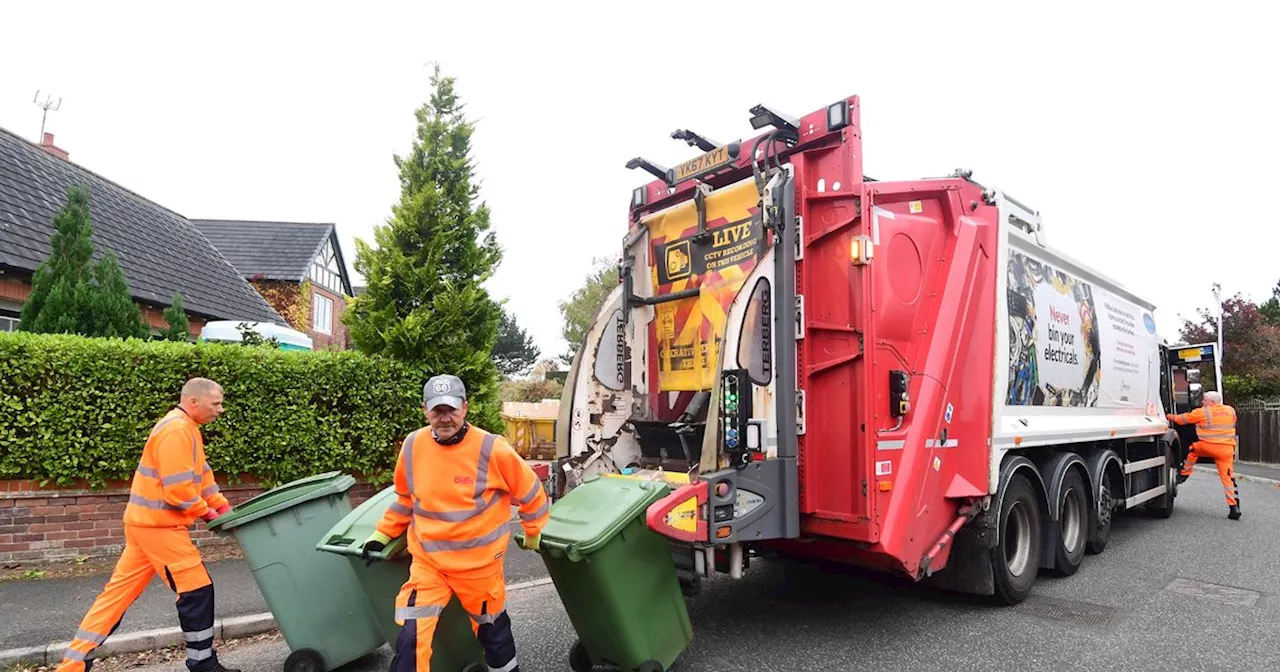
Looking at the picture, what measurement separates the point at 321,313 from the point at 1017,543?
24150mm

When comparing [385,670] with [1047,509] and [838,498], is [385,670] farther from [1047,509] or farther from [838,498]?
[1047,509]

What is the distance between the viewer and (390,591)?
3.68 meters

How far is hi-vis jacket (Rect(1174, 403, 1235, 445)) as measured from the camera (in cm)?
876

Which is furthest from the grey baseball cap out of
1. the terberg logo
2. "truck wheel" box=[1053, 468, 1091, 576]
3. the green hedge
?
"truck wheel" box=[1053, 468, 1091, 576]

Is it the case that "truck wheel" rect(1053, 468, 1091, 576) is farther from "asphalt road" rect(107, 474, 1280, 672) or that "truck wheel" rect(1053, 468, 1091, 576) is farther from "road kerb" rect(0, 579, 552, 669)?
"road kerb" rect(0, 579, 552, 669)

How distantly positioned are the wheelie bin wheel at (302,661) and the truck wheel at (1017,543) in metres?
3.94

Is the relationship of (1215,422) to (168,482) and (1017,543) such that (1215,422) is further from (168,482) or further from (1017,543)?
(168,482)

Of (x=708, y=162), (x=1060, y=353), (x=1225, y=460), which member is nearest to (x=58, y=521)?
(x=708, y=162)

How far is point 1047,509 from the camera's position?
214 inches

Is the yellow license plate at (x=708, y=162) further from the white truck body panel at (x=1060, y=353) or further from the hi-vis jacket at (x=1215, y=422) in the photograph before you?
the hi-vis jacket at (x=1215, y=422)

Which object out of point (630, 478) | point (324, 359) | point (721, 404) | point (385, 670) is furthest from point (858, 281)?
point (324, 359)

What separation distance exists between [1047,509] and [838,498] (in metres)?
2.38

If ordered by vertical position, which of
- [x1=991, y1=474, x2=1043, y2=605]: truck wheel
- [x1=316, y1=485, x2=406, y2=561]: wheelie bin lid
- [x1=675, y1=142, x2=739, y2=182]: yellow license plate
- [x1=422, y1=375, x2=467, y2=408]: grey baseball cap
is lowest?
[x1=991, y1=474, x2=1043, y2=605]: truck wheel

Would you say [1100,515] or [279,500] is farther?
[1100,515]
